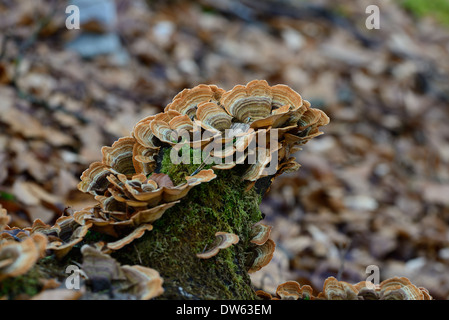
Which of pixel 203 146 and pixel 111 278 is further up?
pixel 203 146

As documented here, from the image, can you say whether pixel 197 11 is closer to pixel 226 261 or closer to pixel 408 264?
pixel 408 264

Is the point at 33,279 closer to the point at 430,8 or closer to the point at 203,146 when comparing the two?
the point at 203,146

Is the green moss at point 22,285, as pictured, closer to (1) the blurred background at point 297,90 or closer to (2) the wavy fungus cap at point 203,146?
(2) the wavy fungus cap at point 203,146

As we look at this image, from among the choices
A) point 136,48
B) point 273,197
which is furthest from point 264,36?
point 273,197

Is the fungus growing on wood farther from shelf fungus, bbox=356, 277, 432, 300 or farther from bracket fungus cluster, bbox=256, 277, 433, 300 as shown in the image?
Result: shelf fungus, bbox=356, 277, 432, 300

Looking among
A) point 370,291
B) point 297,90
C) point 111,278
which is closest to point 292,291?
point 370,291

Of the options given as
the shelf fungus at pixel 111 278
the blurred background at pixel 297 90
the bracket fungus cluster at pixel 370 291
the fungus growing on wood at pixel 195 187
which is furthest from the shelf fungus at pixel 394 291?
the blurred background at pixel 297 90
